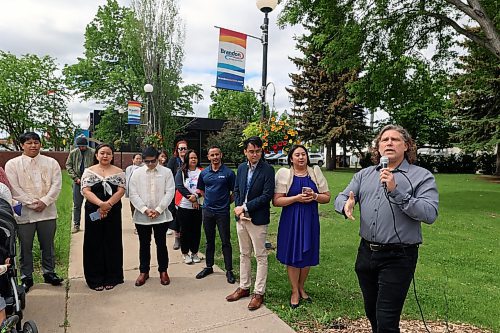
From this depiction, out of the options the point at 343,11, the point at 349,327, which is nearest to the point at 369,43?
the point at 343,11

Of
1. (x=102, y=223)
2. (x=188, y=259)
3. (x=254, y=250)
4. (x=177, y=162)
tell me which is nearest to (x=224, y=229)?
(x=254, y=250)

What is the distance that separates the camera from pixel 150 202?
15.3 feet

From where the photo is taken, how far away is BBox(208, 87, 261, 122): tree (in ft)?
177

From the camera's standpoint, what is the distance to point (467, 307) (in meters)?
4.11

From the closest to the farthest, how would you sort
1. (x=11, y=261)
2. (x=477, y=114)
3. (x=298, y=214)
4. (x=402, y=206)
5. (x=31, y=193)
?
(x=402, y=206), (x=11, y=261), (x=298, y=214), (x=31, y=193), (x=477, y=114)

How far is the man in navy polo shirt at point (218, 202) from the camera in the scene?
481 centimetres

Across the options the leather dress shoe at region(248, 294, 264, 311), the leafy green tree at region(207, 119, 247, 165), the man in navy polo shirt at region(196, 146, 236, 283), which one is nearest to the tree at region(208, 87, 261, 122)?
the leafy green tree at region(207, 119, 247, 165)

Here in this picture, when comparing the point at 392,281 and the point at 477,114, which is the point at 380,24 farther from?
the point at 477,114

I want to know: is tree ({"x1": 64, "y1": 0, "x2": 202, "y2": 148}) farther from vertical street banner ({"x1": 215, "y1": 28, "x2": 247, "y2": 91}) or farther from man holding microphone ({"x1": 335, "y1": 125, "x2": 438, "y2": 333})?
man holding microphone ({"x1": 335, "y1": 125, "x2": 438, "y2": 333})

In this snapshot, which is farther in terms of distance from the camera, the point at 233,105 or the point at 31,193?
the point at 233,105

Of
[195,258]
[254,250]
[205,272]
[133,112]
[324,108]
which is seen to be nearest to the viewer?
[254,250]

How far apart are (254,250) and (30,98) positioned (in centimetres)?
2562

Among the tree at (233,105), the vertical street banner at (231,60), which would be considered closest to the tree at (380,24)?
the vertical street banner at (231,60)

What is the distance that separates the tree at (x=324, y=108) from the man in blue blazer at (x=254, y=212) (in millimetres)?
25434
